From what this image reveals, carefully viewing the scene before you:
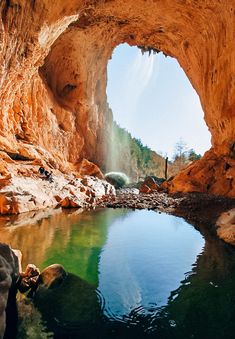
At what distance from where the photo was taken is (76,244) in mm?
Result: 8062

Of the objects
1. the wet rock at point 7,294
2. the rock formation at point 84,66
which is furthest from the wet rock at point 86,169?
the wet rock at point 7,294

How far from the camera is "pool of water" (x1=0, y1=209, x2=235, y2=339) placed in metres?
3.92

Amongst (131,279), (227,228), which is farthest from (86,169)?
(131,279)

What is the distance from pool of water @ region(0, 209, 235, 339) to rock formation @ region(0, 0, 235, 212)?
4897mm

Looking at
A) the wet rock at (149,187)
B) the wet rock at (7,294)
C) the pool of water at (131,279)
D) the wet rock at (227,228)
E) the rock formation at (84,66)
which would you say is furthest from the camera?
the wet rock at (149,187)

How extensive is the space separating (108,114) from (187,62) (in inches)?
690

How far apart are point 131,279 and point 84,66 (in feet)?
86.5

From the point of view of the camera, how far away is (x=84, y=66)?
2794 centimetres

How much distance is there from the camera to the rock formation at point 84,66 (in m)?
13.6

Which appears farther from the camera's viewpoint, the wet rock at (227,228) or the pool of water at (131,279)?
the wet rock at (227,228)

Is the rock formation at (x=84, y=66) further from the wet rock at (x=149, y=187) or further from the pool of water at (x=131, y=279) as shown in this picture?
the pool of water at (x=131, y=279)

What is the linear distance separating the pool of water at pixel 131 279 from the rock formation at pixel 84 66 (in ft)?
16.1

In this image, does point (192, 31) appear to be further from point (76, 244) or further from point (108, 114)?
point (108, 114)

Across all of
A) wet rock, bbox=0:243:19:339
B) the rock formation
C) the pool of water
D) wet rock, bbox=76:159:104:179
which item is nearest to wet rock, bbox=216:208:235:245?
the pool of water
